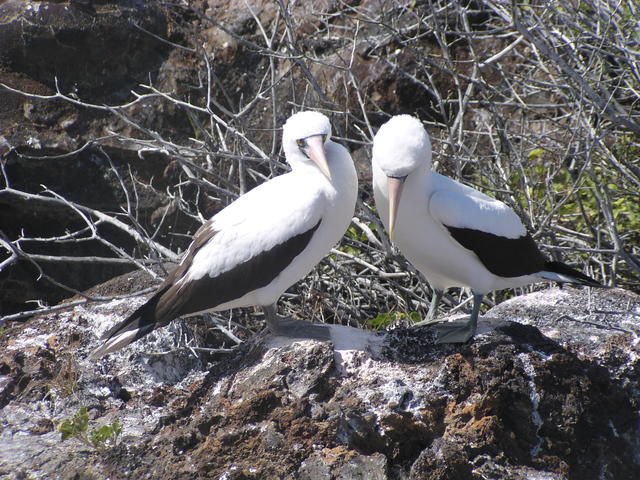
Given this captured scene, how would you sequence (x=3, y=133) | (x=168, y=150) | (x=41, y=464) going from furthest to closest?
(x=3, y=133), (x=168, y=150), (x=41, y=464)

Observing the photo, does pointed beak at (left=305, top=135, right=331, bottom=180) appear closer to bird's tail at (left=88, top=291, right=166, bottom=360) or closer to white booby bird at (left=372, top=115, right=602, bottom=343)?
white booby bird at (left=372, top=115, right=602, bottom=343)

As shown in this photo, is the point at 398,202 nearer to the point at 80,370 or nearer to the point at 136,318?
Result: the point at 136,318

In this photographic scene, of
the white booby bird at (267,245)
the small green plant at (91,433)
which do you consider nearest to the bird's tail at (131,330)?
the white booby bird at (267,245)

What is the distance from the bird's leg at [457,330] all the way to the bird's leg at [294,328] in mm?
510

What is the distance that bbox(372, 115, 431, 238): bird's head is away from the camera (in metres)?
3.53

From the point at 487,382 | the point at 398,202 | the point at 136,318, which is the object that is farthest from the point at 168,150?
the point at 487,382

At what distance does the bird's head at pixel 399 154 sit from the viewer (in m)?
3.53

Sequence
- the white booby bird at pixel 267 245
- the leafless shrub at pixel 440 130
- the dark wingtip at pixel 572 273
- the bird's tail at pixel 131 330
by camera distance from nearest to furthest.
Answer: the bird's tail at pixel 131 330
the white booby bird at pixel 267 245
the dark wingtip at pixel 572 273
the leafless shrub at pixel 440 130

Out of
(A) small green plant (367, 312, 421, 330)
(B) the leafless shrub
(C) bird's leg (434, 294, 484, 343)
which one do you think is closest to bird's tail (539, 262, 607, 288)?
(B) the leafless shrub

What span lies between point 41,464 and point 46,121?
142 inches

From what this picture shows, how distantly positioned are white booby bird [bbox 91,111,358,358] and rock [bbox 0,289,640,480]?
0.26 metres

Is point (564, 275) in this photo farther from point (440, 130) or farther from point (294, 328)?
point (440, 130)

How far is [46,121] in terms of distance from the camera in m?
6.00

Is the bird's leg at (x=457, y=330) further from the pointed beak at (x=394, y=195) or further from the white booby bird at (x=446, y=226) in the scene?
the pointed beak at (x=394, y=195)
